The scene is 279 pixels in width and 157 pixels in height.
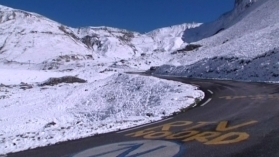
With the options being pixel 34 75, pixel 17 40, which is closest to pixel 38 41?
pixel 17 40

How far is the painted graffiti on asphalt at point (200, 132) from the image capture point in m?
7.89

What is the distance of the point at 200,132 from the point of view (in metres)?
8.89

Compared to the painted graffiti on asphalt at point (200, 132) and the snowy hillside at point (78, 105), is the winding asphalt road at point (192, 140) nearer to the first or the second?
the painted graffiti on asphalt at point (200, 132)

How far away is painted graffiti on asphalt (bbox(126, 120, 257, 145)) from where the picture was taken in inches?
311

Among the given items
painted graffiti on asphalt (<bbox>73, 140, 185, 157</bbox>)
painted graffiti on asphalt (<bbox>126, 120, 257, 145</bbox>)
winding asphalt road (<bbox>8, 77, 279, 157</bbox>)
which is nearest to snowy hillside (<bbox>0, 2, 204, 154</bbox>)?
winding asphalt road (<bbox>8, 77, 279, 157</bbox>)

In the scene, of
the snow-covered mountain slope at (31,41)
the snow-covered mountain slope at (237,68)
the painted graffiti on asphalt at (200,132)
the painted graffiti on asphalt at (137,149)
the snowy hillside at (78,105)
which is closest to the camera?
the painted graffiti on asphalt at (137,149)

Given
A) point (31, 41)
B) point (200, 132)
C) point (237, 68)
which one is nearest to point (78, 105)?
point (237, 68)

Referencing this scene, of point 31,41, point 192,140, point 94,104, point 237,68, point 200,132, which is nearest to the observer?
point 192,140

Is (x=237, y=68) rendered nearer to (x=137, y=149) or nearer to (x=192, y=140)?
(x=192, y=140)

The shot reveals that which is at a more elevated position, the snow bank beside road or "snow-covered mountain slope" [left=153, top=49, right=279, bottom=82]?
"snow-covered mountain slope" [left=153, top=49, right=279, bottom=82]

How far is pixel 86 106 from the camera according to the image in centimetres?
2506

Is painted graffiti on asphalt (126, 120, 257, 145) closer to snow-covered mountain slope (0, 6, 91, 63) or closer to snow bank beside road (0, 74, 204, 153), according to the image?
snow bank beside road (0, 74, 204, 153)

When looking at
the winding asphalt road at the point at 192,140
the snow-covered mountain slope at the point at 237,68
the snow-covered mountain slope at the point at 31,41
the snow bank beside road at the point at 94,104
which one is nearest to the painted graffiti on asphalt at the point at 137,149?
the winding asphalt road at the point at 192,140

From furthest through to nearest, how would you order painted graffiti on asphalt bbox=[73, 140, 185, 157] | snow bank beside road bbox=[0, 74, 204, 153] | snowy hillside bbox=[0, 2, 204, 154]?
snow bank beside road bbox=[0, 74, 204, 153] < snowy hillside bbox=[0, 2, 204, 154] < painted graffiti on asphalt bbox=[73, 140, 185, 157]
